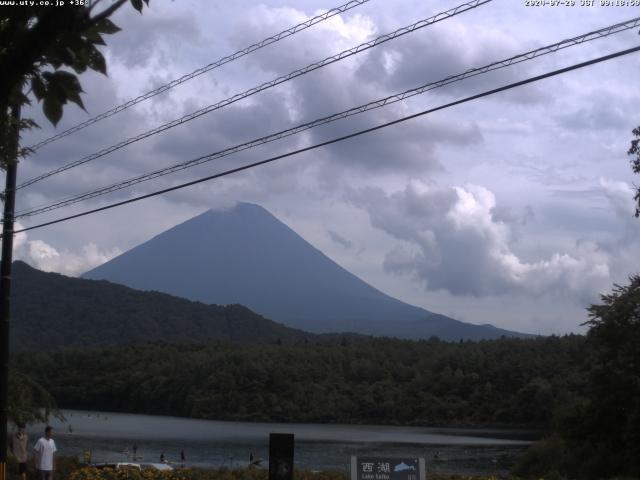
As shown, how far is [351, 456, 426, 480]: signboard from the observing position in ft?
44.2

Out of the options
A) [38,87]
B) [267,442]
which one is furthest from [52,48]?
[267,442]

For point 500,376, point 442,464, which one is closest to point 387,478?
point 442,464

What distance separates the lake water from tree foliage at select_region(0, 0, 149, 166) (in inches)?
1621

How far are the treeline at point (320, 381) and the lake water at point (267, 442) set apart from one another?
183 inches

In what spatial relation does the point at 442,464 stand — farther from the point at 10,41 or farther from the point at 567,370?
the point at 10,41

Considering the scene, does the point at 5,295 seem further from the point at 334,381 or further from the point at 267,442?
the point at 334,381

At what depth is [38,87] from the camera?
464cm

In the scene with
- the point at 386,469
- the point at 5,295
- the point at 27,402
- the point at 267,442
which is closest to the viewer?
the point at 386,469

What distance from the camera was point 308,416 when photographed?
110438 mm

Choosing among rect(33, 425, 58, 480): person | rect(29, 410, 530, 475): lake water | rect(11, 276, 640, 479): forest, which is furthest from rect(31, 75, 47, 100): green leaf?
rect(11, 276, 640, 479): forest

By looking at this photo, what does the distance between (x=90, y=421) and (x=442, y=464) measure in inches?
2265

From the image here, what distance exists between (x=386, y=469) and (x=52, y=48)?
10.2 m

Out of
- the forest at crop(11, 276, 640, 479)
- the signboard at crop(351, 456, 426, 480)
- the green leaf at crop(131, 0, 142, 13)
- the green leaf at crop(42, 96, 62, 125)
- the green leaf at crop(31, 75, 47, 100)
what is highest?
the forest at crop(11, 276, 640, 479)

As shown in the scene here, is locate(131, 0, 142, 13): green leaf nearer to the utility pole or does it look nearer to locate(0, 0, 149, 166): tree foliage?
locate(0, 0, 149, 166): tree foliage
